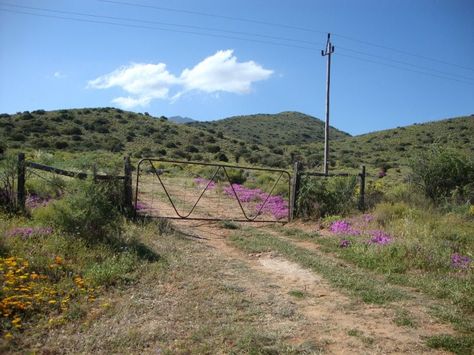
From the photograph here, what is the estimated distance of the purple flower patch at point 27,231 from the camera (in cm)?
763

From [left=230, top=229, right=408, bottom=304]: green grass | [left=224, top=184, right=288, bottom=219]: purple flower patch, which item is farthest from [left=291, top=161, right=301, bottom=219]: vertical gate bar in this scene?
[left=230, top=229, right=408, bottom=304]: green grass

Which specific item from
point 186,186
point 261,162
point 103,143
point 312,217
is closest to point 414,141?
point 261,162

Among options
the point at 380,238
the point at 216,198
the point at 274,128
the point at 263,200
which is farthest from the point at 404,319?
the point at 274,128

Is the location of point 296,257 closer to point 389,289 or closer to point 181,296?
point 389,289

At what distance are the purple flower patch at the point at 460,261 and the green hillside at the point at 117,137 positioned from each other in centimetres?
3126

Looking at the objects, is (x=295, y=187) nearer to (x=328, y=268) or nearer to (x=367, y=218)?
(x=367, y=218)

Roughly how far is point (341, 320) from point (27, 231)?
564 cm

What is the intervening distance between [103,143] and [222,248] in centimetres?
3648

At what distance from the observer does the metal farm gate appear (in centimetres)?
1317

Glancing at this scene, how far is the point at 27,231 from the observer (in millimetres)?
7832

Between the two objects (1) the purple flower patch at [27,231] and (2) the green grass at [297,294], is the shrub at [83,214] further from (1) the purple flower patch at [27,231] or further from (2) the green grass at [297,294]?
(2) the green grass at [297,294]

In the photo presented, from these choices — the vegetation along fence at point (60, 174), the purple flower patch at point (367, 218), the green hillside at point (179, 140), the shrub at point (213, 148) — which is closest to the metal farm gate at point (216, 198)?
the vegetation along fence at point (60, 174)

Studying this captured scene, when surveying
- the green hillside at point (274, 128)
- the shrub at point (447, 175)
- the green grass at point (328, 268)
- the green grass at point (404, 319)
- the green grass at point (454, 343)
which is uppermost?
the green hillside at point (274, 128)

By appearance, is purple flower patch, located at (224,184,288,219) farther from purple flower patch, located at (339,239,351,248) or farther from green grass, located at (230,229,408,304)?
purple flower patch, located at (339,239,351,248)
